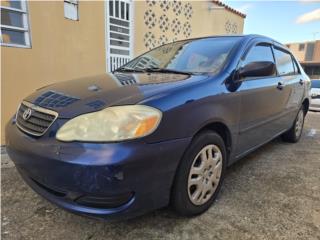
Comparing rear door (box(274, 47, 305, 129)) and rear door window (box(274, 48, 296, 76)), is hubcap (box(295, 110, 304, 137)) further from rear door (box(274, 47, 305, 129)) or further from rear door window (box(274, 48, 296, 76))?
rear door window (box(274, 48, 296, 76))

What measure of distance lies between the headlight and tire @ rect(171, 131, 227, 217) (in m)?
0.40

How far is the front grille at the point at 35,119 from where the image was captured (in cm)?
168

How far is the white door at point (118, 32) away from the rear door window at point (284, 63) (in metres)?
3.20

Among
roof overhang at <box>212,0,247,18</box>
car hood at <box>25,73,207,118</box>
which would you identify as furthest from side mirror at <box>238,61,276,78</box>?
roof overhang at <box>212,0,247,18</box>

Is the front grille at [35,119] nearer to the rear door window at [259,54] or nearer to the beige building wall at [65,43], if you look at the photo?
the rear door window at [259,54]

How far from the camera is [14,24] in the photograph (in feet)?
12.4

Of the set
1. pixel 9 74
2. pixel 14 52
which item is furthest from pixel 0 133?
pixel 14 52

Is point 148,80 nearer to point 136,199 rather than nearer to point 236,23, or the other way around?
point 136,199

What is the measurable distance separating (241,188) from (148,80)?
139cm

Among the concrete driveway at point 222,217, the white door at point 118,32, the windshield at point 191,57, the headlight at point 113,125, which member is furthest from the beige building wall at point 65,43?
the headlight at point 113,125

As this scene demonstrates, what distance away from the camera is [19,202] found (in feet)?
7.37

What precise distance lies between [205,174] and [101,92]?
100 centimetres

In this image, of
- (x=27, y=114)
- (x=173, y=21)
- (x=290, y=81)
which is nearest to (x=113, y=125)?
(x=27, y=114)

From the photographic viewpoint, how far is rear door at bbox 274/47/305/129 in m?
3.35
